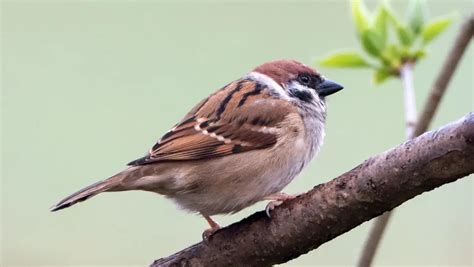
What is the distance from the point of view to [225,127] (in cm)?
366

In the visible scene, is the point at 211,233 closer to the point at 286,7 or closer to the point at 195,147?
the point at 195,147

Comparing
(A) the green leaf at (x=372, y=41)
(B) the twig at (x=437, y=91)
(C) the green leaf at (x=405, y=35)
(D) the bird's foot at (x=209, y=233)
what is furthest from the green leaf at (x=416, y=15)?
(D) the bird's foot at (x=209, y=233)

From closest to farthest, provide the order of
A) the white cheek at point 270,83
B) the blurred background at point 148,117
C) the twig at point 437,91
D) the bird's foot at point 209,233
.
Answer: the twig at point 437,91 → the bird's foot at point 209,233 → the white cheek at point 270,83 → the blurred background at point 148,117

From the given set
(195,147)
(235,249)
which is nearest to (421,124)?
(235,249)

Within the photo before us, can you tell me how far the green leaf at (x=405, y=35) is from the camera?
3223 millimetres

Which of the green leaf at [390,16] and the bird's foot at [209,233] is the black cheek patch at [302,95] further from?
the bird's foot at [209,233]

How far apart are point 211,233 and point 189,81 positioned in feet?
8.87

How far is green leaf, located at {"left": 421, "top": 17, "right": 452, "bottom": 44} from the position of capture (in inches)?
126

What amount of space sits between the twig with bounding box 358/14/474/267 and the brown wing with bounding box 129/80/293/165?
2.81 ft

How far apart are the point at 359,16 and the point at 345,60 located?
167 millimetres

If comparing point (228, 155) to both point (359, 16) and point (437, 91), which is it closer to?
point (359, 16)

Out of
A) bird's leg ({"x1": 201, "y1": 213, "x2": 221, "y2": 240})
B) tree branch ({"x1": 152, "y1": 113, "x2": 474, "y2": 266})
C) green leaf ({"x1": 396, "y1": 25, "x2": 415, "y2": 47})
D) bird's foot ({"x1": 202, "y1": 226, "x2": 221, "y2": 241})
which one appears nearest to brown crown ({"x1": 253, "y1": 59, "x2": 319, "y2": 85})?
bird's leg ({"x1": 201, "y1": 213, "x2": 221, "y2": 240})

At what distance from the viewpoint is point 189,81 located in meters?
5.72

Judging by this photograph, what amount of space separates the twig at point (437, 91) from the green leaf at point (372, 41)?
0.39 meters
